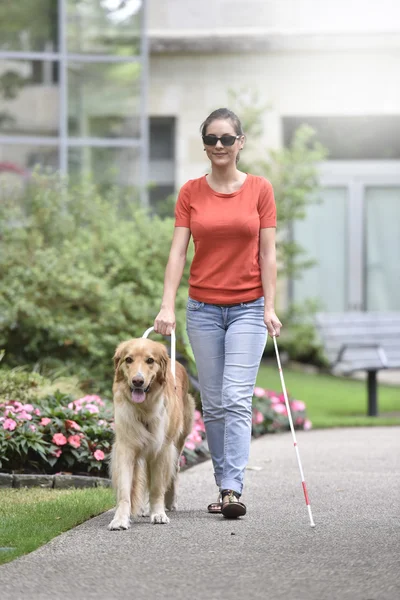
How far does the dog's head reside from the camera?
672 centimetres

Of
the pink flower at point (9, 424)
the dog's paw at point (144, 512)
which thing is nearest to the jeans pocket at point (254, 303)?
the dog's paw at point (144, 512)

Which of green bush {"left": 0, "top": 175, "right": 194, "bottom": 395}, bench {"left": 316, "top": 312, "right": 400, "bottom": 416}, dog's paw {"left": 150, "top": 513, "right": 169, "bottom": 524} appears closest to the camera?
dog's paw {"left": 150, "top": 513, "right": 169, "bottom": 524}

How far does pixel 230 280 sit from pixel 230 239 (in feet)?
0.76

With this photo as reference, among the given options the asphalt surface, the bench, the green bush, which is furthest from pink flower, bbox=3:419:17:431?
the bench

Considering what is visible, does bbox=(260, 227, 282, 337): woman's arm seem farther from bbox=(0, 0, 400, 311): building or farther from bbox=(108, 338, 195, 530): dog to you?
bbox=(0, 0, 400, 311): building

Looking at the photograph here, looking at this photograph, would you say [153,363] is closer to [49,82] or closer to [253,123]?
[49,82]

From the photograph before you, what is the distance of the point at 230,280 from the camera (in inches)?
285

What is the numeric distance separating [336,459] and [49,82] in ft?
32.1

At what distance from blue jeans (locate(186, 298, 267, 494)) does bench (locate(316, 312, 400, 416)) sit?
21.9ft

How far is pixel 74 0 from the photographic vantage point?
18.2 metres

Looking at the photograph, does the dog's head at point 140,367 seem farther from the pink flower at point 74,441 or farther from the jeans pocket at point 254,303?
the pink flower at point 74,441

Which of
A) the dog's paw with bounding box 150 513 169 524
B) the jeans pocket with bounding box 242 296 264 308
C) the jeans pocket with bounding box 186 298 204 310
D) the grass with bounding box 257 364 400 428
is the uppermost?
the jeans pocket with bounding box 242 296 264 308

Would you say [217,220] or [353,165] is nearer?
[217,220]

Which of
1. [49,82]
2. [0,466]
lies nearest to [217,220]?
[0,466]
